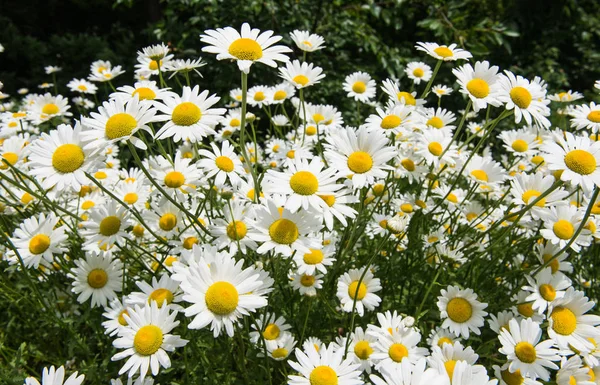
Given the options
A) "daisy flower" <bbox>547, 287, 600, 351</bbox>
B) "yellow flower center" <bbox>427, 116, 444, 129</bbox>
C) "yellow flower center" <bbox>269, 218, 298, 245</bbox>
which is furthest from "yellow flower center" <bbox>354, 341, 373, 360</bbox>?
"yellow flower center" <bbox>427, 116, 444, 129</bbox>

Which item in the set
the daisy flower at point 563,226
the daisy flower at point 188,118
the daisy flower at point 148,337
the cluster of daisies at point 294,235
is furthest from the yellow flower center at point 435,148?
the daisy flower at point 148,337

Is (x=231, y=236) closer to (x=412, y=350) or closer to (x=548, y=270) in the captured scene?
(x=412, y=350)

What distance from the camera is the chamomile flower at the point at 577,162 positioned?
67.0 inches

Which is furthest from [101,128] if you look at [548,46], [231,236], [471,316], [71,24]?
[71,24]

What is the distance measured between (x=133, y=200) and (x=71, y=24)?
680 cm

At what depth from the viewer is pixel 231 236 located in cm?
191

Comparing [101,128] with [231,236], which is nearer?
[101,128]

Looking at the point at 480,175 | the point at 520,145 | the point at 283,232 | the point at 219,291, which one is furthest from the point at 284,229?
the point at 520,145

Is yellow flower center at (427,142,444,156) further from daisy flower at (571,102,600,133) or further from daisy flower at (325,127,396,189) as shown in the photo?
daisy flower at (325,127,396,189)

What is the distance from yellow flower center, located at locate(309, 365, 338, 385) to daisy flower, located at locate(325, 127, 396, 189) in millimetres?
680

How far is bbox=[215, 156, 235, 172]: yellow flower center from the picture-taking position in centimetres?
203

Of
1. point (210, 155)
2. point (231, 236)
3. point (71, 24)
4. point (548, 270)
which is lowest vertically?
point (548, 270)

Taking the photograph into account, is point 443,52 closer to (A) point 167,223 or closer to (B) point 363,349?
(B) point 363,349

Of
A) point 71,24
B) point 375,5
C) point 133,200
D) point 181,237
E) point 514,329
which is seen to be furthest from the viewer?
point 71,24
